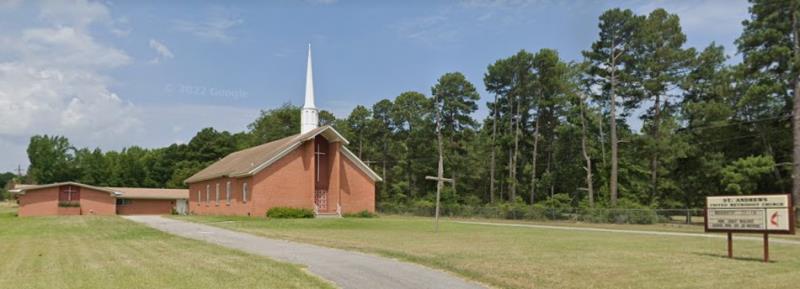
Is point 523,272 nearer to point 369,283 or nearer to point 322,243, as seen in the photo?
point 369,283

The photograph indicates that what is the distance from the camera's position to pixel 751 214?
1590 centimetres

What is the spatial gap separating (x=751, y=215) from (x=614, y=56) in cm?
3491

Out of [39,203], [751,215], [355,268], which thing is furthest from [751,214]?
[39,203]

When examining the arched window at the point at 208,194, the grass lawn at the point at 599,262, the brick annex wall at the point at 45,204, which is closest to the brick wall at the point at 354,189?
the arched window at the point at 208,194

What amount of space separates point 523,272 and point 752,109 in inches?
1578

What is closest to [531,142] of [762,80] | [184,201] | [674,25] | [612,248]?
[674,25]

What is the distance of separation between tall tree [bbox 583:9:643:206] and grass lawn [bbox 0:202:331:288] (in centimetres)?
3722

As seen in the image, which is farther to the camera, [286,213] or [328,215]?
[328,215]

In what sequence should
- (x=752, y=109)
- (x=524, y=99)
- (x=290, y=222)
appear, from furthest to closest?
(x=524, y=99)
(x=752, y=109)
(x=290, y=222)

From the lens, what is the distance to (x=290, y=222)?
32312 mm

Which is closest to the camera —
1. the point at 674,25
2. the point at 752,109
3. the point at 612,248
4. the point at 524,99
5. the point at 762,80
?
the point at 612,248

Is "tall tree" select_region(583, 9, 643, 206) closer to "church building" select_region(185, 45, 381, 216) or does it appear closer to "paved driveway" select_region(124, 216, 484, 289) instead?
"church building" select_region(185, 45, 381, 216)

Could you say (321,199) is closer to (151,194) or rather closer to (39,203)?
(151,194)

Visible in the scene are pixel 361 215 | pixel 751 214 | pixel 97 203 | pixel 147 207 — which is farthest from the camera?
pixel 147 207
